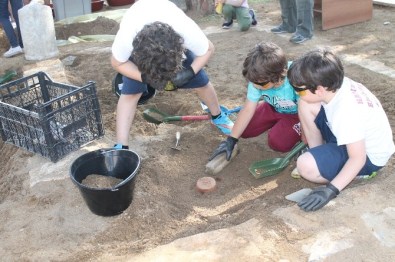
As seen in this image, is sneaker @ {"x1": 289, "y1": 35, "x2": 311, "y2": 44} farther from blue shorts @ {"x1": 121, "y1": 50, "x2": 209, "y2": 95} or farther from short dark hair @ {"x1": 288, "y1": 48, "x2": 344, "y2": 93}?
short dark hair @ {"x1": 288, "y1": 48, "x2": 344, "y2": 93}

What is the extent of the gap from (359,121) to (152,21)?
134 cm

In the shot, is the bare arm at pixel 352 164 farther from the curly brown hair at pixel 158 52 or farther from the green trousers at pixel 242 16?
the green trousers at pixel 242 16

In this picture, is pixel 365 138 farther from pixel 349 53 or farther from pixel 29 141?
pixel 349 53

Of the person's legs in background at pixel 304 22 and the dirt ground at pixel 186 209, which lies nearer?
the dirt ground at pixel 186 209

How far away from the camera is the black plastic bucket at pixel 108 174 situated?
8.13 feet

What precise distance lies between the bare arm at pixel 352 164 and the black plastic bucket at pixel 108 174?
107cm

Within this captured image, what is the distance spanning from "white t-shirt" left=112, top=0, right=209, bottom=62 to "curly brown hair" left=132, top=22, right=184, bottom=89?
207mm

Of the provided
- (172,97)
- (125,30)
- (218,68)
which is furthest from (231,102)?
(125,30)

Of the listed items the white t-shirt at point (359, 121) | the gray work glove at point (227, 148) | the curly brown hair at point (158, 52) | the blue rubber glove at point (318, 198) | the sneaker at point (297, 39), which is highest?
the curly brown hair at point (158, 52)

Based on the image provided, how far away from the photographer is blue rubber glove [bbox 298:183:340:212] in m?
2.40

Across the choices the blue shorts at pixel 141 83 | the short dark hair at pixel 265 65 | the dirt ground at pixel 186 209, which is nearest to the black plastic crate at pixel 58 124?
the dirt ground at pixel 186 209

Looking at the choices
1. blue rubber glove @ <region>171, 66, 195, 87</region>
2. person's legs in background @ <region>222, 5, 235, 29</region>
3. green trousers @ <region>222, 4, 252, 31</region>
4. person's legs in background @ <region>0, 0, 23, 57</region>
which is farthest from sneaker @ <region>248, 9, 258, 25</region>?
blue rubber glove @ <region>171, 66, 195, 87</region>

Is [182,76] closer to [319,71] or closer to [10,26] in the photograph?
[319,71]

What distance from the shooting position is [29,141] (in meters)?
3.31
